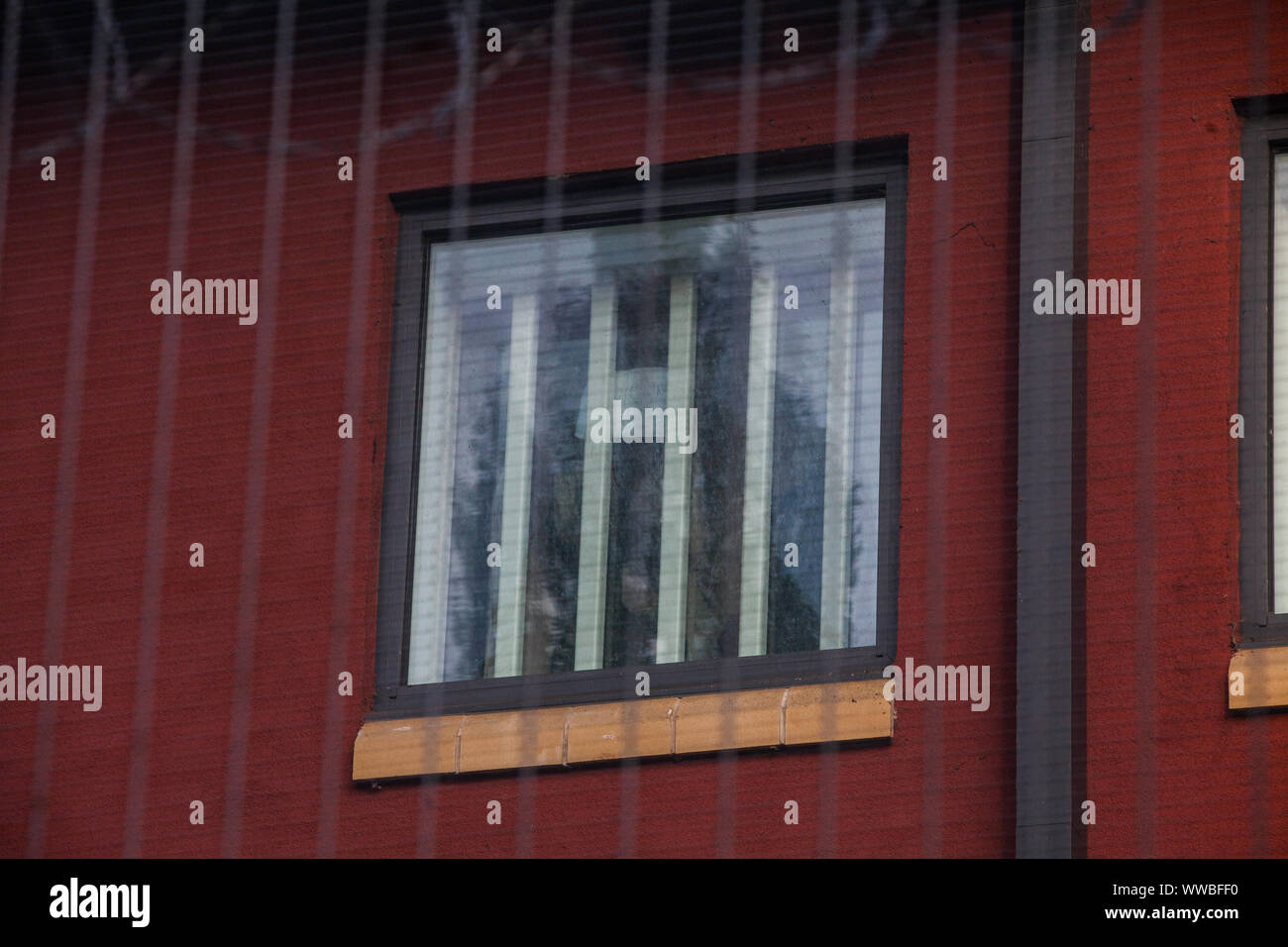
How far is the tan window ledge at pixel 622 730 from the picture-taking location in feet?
18.3

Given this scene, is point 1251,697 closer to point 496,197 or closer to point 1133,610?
point 1133,610

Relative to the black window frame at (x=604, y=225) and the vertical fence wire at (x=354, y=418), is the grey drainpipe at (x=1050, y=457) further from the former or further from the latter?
the vertical fence wire at (x=354, y=418)

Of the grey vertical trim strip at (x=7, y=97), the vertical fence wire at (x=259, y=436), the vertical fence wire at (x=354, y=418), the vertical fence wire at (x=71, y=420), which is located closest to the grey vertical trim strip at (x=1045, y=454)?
the vertical fence wire at (x=354, y=418)

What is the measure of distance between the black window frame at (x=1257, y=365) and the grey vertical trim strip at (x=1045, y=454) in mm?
461

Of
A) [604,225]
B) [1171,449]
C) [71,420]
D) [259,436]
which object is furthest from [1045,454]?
[71,420]

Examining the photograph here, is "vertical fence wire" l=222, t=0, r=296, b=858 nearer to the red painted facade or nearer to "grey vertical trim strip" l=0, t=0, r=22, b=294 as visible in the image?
the red painted facade

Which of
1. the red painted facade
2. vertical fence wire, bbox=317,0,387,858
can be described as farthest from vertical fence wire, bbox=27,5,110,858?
vertical fence wire, bbox=317,0,387,858

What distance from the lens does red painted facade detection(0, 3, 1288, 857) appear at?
5496 mm

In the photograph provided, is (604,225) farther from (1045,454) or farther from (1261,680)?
(1261,680)

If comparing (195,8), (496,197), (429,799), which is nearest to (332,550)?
(429,799)

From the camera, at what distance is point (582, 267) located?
6.27m

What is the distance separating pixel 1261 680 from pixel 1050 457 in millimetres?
810

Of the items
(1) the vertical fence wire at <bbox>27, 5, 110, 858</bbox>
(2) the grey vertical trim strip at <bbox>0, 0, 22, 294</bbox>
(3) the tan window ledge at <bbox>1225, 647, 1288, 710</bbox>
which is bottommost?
(3) the tan window ledge at <bbox>1225, 647, 1288, 710</bbox>

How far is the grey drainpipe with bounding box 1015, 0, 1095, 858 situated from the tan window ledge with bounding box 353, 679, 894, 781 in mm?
425
